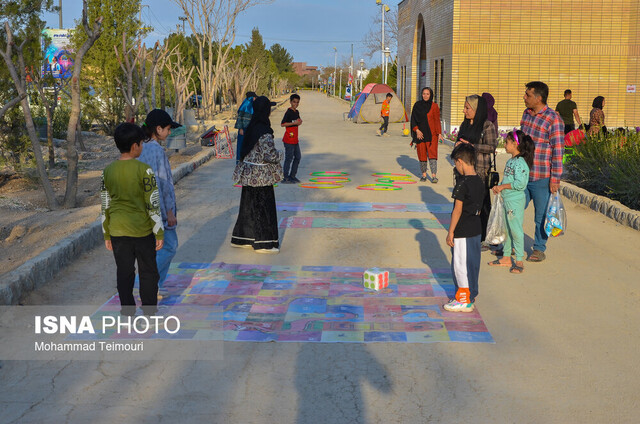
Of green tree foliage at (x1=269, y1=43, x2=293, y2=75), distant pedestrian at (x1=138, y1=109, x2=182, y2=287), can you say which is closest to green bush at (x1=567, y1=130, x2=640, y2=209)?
distant pedestrian at (x1=138, y1=109, x2=182, y2=287)

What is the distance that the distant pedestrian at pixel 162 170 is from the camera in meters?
6.21

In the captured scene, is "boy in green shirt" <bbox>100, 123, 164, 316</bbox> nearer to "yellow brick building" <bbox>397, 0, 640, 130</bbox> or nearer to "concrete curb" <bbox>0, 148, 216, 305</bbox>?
"concrete curb" <bbox>0, 148, 216, 305</bbox>

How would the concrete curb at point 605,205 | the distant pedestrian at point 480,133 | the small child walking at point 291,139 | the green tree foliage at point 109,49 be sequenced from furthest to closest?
the green tree foliage at point 109,49, the small child walking at point 291,139, the concrete curb at point 605,205, the distant pedestrian at point 480,133

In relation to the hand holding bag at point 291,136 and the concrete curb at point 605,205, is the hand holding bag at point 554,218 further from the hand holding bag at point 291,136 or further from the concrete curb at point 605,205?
the hand holding bag at point 291,136

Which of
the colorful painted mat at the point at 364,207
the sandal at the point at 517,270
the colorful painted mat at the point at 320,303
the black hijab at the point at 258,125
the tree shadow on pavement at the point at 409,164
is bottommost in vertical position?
the colorful painted mat at the point at 320,303

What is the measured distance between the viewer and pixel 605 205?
35.0ft

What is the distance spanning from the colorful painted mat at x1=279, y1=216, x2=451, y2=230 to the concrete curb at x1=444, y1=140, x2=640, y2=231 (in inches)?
93.2

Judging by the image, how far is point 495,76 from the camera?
24.8m

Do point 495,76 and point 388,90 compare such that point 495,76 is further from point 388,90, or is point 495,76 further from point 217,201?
point 217,201

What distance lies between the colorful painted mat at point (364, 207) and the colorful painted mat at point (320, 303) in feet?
11.4

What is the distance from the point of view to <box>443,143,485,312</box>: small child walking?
6.02 m

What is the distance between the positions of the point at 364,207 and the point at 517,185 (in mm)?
4208

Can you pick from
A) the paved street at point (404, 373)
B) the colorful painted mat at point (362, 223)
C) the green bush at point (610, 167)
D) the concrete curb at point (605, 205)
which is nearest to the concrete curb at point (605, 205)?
the concrete curb at point (605, 205)

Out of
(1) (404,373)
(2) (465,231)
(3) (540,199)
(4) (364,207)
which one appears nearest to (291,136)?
(4) (364,207)
